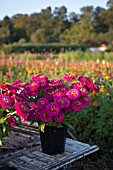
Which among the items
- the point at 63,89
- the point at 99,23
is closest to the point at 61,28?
the point at 99,23

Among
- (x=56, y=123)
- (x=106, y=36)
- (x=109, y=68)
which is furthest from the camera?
(x=106, y=36)

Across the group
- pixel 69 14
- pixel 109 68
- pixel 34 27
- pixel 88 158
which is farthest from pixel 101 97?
pixel 69 14

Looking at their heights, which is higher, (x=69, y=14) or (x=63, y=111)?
(x=69, y=14)

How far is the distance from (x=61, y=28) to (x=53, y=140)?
48.3m

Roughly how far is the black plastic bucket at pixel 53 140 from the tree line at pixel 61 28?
19.8 metres

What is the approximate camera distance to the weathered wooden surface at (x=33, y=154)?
6.12ft

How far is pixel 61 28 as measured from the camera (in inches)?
1950

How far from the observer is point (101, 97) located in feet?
12.1

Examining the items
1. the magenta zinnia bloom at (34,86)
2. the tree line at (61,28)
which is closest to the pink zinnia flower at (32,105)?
the magenta zinnia bloom at (34,86)

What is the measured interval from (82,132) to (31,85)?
1.63m

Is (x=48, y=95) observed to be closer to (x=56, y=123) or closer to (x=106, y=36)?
(x=56, y=123)

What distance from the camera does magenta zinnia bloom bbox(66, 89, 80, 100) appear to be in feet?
6.40

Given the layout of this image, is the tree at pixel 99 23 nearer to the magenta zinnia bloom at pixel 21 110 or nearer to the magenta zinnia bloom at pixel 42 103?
the magenta zinnia bloom at pixel 42 103

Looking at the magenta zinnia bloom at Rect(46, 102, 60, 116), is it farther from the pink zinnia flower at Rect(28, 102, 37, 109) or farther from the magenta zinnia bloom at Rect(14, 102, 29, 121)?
the magenta zinnia bloom at Rect(14, 102, 29, 121)
